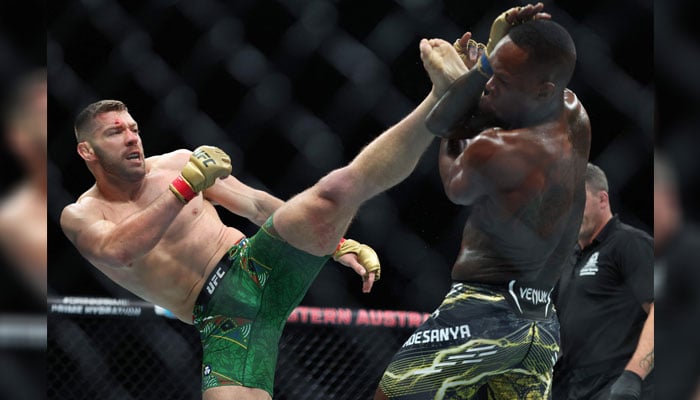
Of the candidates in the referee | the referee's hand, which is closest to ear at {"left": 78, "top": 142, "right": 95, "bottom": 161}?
the referee

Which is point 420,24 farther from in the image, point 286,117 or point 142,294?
point 142,294

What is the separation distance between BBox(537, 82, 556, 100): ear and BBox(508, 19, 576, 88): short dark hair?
2cm

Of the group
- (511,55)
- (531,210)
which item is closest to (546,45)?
(511,55)

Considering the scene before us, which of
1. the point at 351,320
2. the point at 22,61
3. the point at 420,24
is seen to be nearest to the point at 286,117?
the point at 420,24

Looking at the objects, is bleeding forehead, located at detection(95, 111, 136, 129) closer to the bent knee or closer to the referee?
the bent knee

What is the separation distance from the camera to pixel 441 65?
2.17 metres

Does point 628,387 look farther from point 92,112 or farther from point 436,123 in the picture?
point 92,112

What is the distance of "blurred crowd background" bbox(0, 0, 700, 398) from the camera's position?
392 centimetres

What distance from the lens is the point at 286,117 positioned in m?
4.09

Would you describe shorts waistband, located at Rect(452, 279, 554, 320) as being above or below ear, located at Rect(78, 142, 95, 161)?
below

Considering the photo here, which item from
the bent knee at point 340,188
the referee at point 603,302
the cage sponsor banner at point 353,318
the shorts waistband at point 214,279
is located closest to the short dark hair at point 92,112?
the shorts waistband at point 214,279

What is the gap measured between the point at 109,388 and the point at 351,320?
1078 millimetres

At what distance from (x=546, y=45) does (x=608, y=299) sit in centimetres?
119

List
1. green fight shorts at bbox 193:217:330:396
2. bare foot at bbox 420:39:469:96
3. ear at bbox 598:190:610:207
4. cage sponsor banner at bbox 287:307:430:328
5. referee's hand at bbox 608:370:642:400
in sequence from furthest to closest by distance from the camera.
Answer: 1. cage sponsor banner at bbox 287:307:430:328
2. ear at bbox 598:190:610:207
3. referee's hand at bbox 608:370:642:400
4. green fight shorts at bbox 193:217:330:396
5. bare foot at bbox 420:39:469:96
